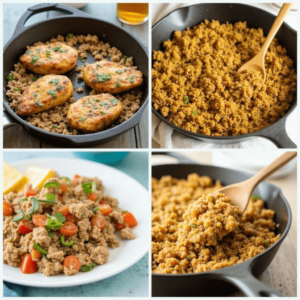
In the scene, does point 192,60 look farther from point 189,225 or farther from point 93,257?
point 93,257

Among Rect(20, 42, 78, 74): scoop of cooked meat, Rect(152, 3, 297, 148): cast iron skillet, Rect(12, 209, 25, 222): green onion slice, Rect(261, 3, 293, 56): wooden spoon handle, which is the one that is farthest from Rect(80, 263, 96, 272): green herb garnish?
Rect(261, 3, 293, 56): wooden spoon handle

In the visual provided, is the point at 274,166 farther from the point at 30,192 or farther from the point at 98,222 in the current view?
the point at 30,192

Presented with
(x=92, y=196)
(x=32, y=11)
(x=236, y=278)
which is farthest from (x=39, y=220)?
(x=32, y=11)

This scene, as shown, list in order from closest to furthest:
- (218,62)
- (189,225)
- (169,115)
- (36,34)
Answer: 1. (189,225)
2. (169,115)
3. (218,62)
4. (36,34)

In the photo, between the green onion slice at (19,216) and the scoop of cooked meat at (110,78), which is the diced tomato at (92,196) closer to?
the green onion slice at (19,216)

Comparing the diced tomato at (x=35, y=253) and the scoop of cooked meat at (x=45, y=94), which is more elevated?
the scoop of cooked meat at (x=45, y=94)

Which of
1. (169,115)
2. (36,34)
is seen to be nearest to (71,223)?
(169,115)

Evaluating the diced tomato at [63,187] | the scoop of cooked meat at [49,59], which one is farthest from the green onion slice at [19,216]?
the scoop of cooked meat at [49,59]
